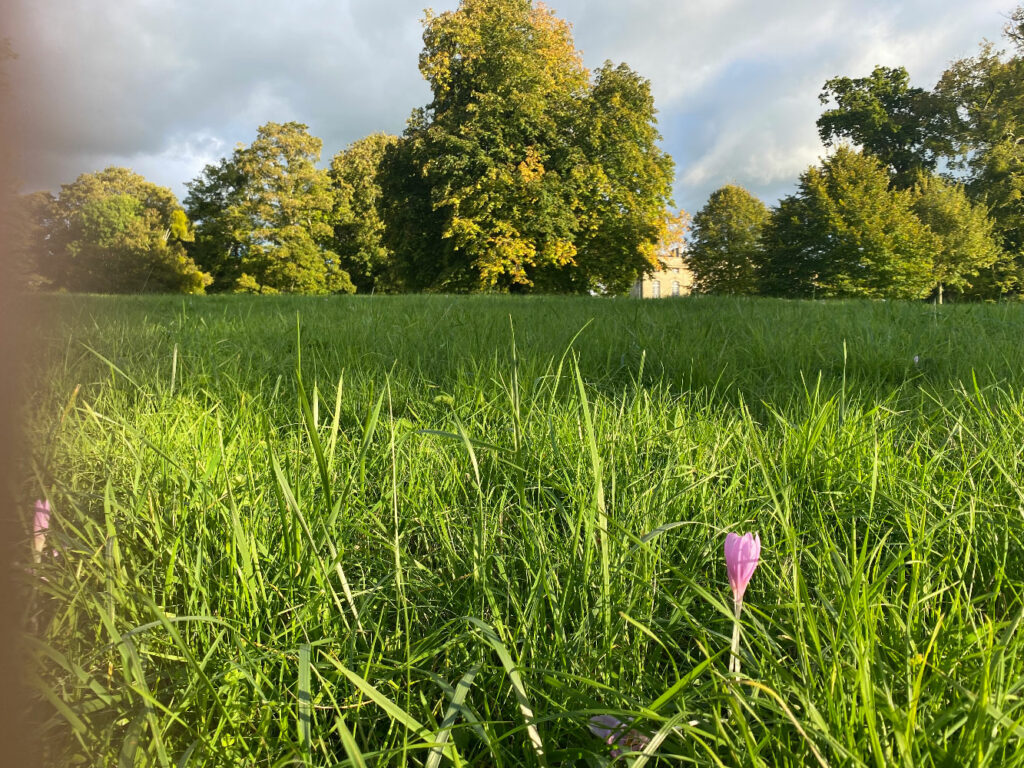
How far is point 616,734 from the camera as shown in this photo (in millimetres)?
747

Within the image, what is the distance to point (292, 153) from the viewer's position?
32094mm

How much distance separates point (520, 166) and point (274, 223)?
1594 cm

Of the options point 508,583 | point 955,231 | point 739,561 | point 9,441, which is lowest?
point 508,583

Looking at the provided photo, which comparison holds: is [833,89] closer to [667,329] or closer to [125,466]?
[667,329]

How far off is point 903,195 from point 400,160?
2302 cm

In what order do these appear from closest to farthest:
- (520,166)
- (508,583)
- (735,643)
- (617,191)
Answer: (735,643) < (508,583) < (520,166) < (617,191)

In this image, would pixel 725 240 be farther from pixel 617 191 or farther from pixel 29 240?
pixel 29 240

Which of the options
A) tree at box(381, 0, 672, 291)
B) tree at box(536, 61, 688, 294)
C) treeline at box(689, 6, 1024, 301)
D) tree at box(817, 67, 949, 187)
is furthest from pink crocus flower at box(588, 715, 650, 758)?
tree at box(817, 67, 949, 187)

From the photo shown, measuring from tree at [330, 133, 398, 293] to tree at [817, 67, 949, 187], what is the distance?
2535 cm

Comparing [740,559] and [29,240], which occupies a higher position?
[29,240]

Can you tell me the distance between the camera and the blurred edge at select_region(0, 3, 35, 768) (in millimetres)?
224

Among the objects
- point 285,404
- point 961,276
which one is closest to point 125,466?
point 285,404

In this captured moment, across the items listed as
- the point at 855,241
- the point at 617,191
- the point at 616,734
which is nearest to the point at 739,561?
the point at 616,734

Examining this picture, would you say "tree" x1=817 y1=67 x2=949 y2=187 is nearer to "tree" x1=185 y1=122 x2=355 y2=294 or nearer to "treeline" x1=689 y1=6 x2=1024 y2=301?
"treeline" x1=689 y1=6 x2=1024 y2=301
